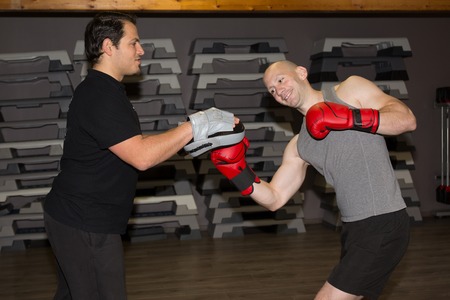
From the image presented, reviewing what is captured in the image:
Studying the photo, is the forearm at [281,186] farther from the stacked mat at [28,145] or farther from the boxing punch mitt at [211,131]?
the stacked mat at [28,145]

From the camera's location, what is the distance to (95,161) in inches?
96.0

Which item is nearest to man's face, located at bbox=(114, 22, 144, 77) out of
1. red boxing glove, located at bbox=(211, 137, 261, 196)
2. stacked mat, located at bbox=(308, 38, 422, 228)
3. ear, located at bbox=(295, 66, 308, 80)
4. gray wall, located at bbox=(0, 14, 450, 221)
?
red boxing glove, located at bbox=(211, 137, 261, 196)

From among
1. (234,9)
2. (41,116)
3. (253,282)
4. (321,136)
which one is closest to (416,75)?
(234,9)

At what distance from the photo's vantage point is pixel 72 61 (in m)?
5.97

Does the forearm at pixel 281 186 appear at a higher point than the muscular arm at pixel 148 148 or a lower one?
lower

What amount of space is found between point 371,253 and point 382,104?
62cm

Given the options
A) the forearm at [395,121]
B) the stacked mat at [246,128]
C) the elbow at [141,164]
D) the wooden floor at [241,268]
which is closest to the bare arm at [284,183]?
the forearm at [395,121]

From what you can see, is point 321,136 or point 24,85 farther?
point 24,85

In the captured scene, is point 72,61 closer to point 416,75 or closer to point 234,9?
point 234,9

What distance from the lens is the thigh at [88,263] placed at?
2.42 metres

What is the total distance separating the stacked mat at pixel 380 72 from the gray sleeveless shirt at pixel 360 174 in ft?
11.0

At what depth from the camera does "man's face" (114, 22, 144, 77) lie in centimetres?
256

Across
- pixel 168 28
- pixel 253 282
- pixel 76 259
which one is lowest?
pixel 253 282

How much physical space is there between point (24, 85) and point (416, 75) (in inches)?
158
